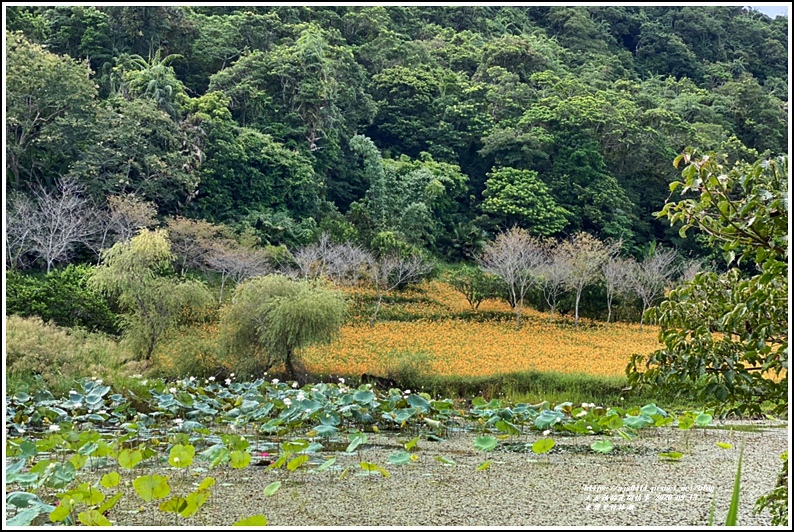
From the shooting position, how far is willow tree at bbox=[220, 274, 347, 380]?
1205cm

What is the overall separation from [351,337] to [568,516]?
13.5m

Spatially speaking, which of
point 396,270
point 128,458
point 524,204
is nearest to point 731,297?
point 128,458

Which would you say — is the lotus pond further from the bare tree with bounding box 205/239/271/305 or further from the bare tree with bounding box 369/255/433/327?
the bare tree with bounding box 369/255/433/327

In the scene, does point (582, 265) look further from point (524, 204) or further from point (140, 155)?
point (140, 155)

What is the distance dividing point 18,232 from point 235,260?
586 centimetres

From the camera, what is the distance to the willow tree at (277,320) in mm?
12047

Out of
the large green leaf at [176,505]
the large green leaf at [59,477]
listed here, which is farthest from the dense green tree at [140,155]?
the large green leaf at [176,505]

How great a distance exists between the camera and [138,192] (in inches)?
914

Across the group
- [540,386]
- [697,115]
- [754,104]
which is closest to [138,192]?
[540,386]

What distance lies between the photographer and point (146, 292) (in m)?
13.3

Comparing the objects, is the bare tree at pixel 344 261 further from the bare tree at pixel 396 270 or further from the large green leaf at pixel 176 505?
the large green leaf at pixel 176 505

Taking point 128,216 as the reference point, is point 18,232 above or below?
below

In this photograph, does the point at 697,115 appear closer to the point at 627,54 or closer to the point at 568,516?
the point at 627,54

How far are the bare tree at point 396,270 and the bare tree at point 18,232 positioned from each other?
9714 mm
